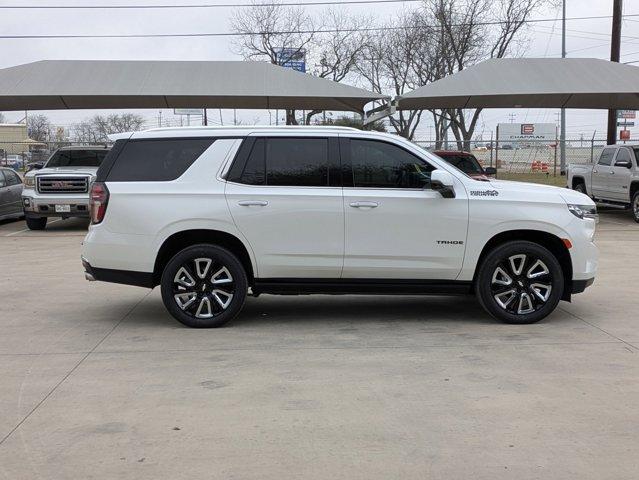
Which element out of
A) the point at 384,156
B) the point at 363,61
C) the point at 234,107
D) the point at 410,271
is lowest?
the point at 410,271

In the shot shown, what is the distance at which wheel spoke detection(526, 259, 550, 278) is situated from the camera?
6281mm

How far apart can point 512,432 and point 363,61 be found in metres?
42.3

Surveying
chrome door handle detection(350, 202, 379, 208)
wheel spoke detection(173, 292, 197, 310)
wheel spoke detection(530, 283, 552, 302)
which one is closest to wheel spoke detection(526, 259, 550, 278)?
wheel spoke detection(530, 283, 552, 302)

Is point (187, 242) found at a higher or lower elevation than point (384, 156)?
lower

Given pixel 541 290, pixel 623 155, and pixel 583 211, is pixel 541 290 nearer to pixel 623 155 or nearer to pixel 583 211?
pixel 583 211

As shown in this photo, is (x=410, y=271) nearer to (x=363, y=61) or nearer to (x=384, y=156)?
(x=384, y=156)

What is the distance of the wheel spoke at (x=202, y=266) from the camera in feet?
20.4

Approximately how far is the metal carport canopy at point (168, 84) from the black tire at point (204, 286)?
12.6 m

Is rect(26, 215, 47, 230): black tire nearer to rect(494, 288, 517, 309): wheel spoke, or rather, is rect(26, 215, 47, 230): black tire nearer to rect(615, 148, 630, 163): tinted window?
rect(494, 288, 517, 309): wheel spoke

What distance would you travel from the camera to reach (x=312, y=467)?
3496mm

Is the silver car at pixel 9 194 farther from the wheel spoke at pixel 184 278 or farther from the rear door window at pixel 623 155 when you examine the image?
the rear door window at pixel 623 155

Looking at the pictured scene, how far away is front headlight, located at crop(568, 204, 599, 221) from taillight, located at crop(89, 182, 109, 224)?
4531 mm

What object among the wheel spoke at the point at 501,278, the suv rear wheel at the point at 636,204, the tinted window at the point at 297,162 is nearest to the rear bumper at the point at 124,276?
the tinted window at the point at 297,162

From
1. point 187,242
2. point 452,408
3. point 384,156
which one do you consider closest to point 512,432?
point 452,408
